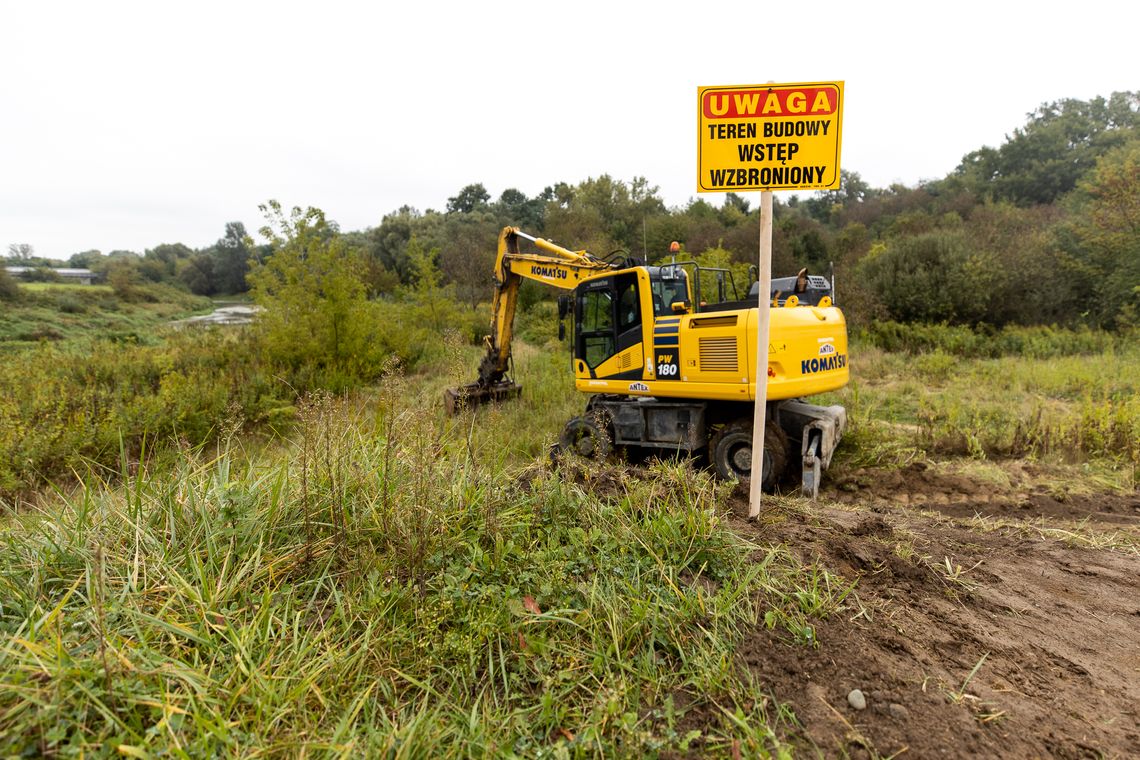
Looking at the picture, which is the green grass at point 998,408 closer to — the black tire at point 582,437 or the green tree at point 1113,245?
the black tire at point 582,437

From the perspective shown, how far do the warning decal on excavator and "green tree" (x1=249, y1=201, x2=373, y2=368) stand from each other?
10163mm

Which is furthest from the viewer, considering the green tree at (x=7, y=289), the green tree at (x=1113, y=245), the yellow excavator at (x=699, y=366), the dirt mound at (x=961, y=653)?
the green tree at (x=7, y=289)

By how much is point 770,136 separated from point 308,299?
36.0ft

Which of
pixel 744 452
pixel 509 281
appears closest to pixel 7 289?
pixel 509 281

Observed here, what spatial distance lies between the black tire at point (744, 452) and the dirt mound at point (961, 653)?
2.23 meters

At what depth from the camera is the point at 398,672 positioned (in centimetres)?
213

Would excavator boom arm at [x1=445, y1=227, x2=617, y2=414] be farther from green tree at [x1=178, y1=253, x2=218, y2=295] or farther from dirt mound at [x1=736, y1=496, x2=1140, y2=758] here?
green tree at [x1=178, y1=253, x2=218, y2=295]

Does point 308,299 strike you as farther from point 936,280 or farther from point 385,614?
point 936,280

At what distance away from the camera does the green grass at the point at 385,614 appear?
1.79 m

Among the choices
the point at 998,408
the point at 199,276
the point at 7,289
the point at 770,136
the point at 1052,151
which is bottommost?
the point at 998,408

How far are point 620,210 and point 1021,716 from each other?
34185mm

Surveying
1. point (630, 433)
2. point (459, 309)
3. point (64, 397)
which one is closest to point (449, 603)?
point (630, 433)

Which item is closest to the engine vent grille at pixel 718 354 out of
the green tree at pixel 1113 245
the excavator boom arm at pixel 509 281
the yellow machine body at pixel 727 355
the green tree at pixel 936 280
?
the yellow machine body at pixel 727 355

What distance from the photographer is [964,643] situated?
8.46 ft
